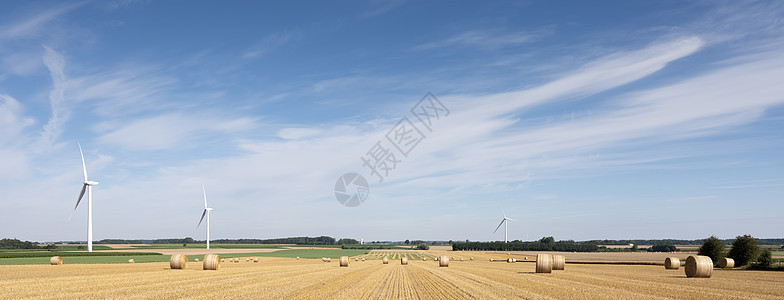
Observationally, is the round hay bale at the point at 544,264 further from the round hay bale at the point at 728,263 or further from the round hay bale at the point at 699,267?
the round hay bale at the point at 728,263

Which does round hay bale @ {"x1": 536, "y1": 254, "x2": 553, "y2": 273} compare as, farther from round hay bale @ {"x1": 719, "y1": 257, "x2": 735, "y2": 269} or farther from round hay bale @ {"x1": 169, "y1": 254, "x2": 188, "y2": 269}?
round hay bale @ {"x1": 169, "y1": 254, "x2": 188, "y2": 269}

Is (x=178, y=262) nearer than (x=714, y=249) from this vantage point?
Yes

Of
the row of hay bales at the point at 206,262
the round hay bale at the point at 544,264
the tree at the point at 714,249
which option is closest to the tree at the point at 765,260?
the tree at the point at 714,249

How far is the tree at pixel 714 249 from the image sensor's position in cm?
6500

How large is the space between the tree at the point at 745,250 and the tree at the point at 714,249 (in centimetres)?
286

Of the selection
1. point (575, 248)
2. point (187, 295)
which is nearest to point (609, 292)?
point (187, 295)

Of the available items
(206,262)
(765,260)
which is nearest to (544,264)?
(206,262)

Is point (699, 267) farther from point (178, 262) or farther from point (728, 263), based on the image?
point (178, 262)

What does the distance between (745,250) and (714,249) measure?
221 inches

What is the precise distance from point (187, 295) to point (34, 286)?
9968 mm

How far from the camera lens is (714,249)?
65750mm

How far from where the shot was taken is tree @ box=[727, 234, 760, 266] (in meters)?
59.6

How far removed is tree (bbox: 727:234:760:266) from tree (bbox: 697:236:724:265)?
2.86 metres

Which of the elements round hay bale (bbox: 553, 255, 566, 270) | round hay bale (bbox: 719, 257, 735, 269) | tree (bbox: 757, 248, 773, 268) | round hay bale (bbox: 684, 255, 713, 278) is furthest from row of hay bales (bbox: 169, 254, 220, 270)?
tree (bbox: 757, 248, 773, 268)
